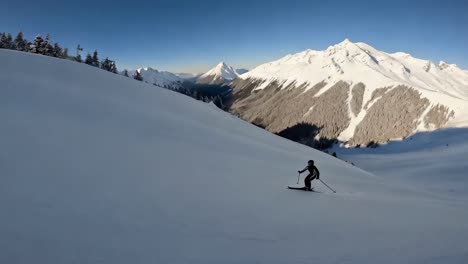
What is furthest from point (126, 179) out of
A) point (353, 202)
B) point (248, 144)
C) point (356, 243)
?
point (248, 144)

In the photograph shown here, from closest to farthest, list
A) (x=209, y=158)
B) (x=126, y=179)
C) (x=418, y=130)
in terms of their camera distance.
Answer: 1. (x=126, y=179)
2. (x=209, y=158)
3. (x=418, y=130)

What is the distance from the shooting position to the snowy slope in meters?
8.34

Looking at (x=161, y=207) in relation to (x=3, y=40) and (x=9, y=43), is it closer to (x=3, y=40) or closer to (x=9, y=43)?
(x=9, y=43)

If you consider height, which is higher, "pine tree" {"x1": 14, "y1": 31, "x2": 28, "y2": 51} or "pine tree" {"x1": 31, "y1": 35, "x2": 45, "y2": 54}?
"pine tree" {"x1": 14, "y1": 31, "x2": 28, "y2": 51}

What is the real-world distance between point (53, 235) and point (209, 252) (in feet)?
12.5

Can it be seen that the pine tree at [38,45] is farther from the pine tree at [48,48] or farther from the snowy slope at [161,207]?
the snowy slope at [161,207]

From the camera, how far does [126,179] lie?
12.9 m

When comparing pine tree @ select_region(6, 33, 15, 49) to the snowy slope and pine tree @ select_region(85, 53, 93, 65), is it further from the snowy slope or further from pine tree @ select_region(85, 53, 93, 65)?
the snowy slope

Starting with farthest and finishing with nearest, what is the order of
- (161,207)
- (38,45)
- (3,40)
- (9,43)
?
(3,40) → (9,43) → (38,45) → (161,207)

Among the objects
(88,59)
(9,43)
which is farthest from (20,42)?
(88,59)

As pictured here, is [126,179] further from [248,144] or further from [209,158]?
[248,144]

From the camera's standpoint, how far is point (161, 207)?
11023 millimetres

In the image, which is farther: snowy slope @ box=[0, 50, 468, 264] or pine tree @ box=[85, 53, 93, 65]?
pine tree @ box=[85, 53, 93, 65]

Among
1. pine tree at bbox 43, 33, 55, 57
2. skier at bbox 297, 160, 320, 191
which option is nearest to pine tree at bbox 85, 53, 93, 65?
pine tree at bbox 43, 33, 55, 57
